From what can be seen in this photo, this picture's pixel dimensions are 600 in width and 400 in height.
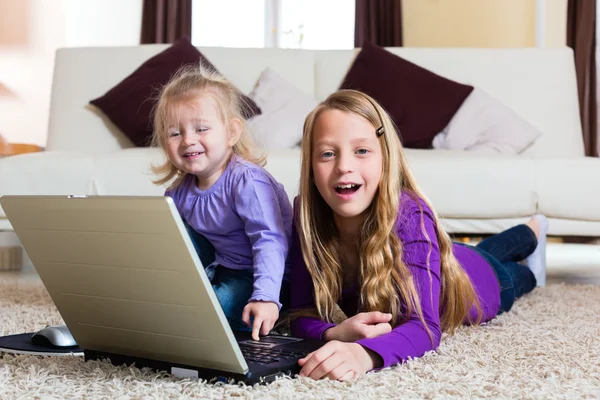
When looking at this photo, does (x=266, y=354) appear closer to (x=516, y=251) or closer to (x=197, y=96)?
(x=197, y=96)

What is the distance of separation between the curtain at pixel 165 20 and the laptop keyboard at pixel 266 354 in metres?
4.60

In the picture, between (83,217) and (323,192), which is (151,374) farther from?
(323,192)

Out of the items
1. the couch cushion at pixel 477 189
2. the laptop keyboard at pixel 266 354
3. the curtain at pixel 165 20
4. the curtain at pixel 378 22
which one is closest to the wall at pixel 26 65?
the curtain at pixel 165 20

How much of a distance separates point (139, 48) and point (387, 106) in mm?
1155

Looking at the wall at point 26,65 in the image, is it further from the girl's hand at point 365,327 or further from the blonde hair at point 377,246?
the girl's hand at point 365,327

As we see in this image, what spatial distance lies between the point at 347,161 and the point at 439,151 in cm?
159

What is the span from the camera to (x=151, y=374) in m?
1.08

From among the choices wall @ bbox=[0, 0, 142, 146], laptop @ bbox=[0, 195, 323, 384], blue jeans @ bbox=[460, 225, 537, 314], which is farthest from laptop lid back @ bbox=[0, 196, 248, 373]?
wall @ bbox=[0, 0, 142, 146]

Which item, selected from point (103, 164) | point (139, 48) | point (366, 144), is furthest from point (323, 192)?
point (139, 48)

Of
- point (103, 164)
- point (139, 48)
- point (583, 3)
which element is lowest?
point (103, 164)

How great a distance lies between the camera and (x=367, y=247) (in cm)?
131

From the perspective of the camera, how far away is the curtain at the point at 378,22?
5441 mm

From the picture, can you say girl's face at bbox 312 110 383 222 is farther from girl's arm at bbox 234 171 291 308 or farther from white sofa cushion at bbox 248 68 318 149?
white sofa cushion at bbox 248 68 318 149

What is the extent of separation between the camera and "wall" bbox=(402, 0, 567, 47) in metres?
5.36
